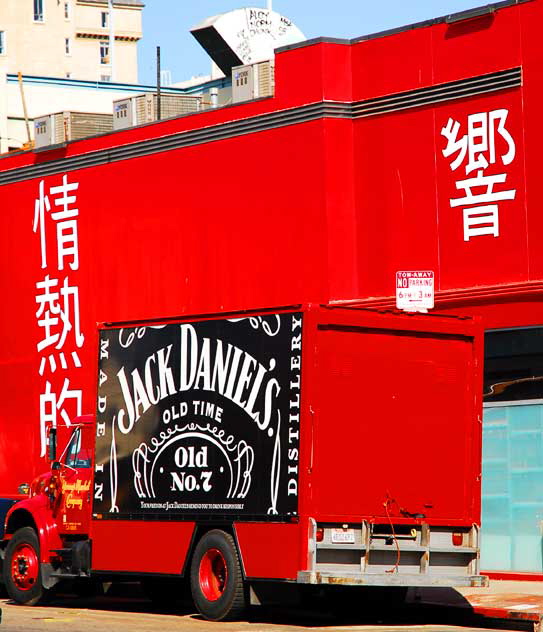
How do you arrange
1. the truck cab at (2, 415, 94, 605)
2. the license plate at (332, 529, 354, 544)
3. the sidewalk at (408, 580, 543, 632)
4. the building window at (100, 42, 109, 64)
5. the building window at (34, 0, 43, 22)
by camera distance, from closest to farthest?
the license plate at (332, 529, 354, 544) → the sidewalk at (408, 580, 543, 632) → the truck cab at (2, 415, 94, 605) → the building window at (34, 0, 43, 22) → the building window at (100, 42, 109, 64)

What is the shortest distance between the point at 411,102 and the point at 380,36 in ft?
4.91

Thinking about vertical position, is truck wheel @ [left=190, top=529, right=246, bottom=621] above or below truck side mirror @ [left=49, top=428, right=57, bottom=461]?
below

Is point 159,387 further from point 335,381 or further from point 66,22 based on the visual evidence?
point 66,22

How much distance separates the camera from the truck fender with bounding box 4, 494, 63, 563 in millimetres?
20422

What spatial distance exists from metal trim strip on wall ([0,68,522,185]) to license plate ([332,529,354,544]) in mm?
9476

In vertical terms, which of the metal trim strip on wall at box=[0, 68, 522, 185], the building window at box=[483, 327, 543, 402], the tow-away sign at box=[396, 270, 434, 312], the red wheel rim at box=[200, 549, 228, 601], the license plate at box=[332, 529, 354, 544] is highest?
the metal trim strip on wall at box=[0, 68, 522, 185]

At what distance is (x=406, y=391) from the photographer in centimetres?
1786

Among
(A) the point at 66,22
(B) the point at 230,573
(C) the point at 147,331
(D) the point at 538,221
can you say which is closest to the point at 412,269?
(D) the point at 538,221

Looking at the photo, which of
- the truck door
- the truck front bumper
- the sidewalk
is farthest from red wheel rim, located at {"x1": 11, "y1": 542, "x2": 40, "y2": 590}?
the truck front bumper

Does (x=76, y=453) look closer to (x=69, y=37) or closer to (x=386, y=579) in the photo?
(x=386, y=579)

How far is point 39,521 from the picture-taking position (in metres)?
20.7

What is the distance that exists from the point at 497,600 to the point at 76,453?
595cm

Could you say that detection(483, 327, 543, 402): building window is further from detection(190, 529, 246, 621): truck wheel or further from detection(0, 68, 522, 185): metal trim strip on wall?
detection(190, 529, 246, 621): truck wheel

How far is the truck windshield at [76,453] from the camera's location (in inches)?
805
